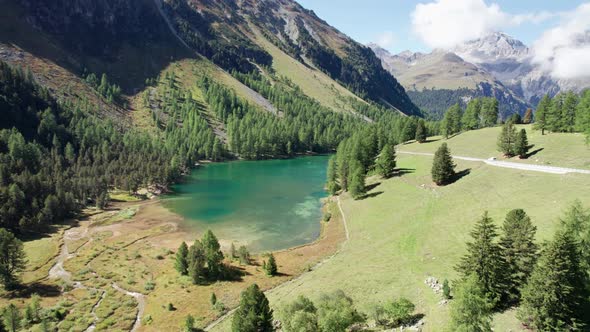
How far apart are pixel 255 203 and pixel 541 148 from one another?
7862 cm

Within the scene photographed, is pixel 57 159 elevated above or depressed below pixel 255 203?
above

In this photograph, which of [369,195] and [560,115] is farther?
[369,195]

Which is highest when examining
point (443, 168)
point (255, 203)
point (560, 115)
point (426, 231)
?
point (560, 115)

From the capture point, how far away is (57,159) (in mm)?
127062

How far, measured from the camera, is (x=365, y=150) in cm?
11650

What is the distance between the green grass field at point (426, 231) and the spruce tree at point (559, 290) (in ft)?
11.4

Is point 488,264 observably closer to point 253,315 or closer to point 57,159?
point 253,315

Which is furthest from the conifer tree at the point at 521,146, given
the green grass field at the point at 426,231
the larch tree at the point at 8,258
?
the larch tree at the point at 8,258

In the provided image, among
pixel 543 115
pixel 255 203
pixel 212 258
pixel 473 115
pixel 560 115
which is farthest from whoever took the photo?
pixel 473 115

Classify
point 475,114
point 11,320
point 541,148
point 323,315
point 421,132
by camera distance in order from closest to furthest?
point 323,315, point 11,320, point 541,148, point 421,132, point 475,114

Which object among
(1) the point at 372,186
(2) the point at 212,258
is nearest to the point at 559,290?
(2) the point at 212,258

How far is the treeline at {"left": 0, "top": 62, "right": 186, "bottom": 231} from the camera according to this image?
97438 mm

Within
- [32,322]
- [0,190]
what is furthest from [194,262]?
[0,190]

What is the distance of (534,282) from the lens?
28.8 meters
